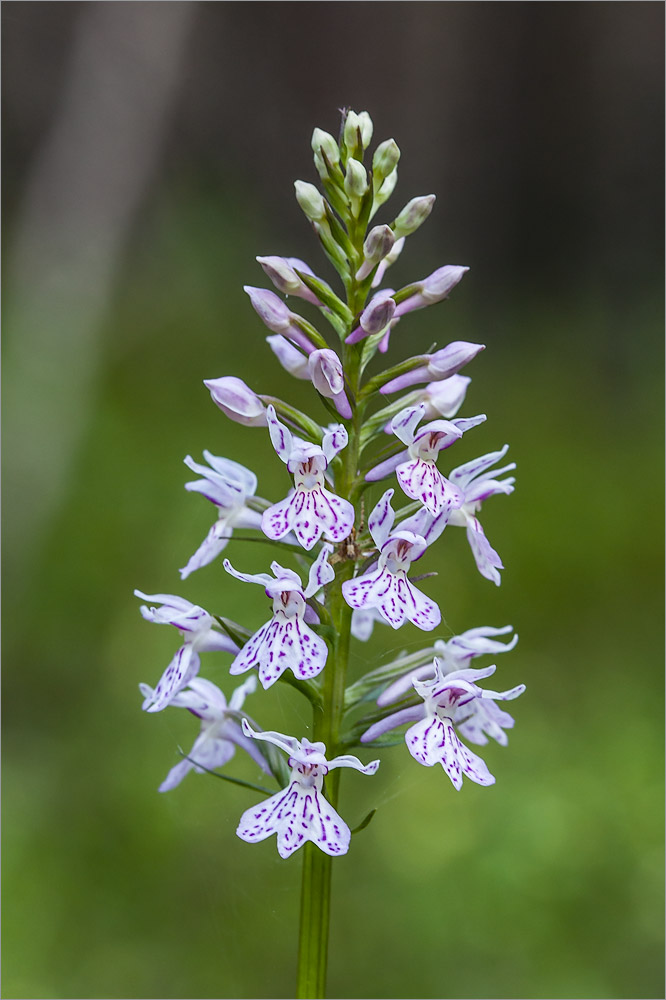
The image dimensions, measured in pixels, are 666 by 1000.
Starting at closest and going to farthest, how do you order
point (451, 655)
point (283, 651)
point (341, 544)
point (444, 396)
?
1. point (283, 651)
2. point (341, 544)
3. point (444, 396)
4. point (451, 655)

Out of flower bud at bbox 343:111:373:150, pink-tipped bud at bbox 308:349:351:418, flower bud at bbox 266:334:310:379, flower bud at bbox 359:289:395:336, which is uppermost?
flower bud at bbox 343:111:373:150

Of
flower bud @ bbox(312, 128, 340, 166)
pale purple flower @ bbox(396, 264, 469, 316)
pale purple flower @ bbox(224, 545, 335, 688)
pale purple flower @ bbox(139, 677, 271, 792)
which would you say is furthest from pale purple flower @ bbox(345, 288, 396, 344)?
pale purple flower @ bbox(139, 677, 271, 792)

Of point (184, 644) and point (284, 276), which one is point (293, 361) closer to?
point (284, 276)

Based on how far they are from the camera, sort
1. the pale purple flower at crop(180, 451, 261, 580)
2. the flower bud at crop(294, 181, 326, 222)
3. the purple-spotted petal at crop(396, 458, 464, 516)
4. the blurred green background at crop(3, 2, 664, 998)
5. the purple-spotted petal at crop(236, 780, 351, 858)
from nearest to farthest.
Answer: the purple-spotted petal at crop(236, 780, 351, 858) < the purple-spotted petal at crop(396, 458, 464, 516) < the flower bud at crop(294, 181, 326, 222) < the pale purple flower at crop(180, 451, 261, 580) < the blurred green background at crop(3, 2, 664, 998)

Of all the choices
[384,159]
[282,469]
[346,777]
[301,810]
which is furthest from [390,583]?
[282,469]

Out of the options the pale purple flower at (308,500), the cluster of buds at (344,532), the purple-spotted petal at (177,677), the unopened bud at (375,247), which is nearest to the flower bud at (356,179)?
the cluster of buds at (344,532)

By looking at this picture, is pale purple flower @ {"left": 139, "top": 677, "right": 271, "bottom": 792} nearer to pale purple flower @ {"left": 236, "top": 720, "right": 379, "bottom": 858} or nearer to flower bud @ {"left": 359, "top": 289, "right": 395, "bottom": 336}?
pale purple flower @ {"left": 236, "top": 720, "right": 379, "bottom": 858}

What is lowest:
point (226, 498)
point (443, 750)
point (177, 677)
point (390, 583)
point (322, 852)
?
point (322, 852)
